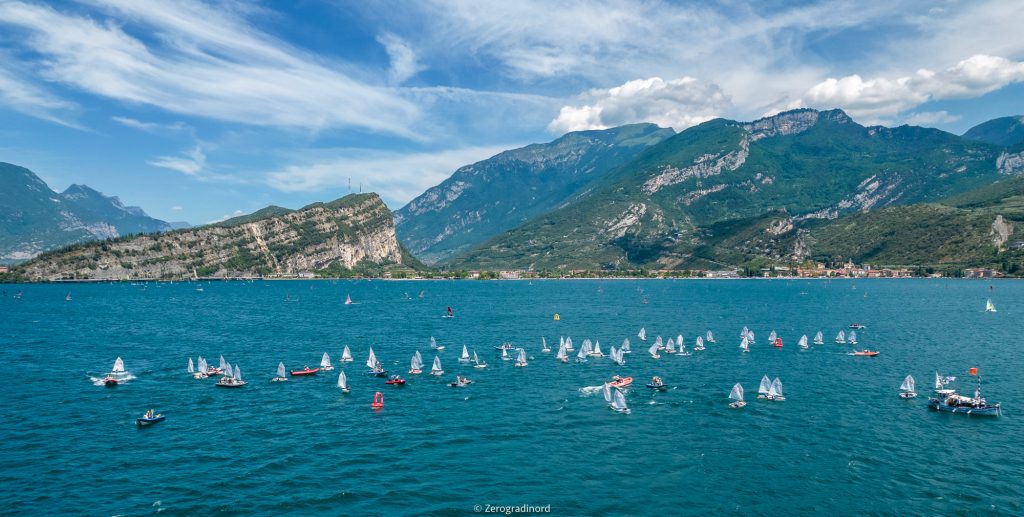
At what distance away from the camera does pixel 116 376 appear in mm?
90500

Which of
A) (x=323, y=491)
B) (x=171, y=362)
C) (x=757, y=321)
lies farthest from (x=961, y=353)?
(x=171, y=362)

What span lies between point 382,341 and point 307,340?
16708mm

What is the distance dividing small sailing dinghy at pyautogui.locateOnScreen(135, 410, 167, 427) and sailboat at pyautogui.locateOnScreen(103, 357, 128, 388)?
23369 millimetres

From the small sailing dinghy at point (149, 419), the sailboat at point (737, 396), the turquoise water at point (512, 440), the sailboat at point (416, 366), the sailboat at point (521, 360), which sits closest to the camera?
the turquoise water at point (512, 440)

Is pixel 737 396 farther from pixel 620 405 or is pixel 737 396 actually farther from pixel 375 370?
pixel 375 370

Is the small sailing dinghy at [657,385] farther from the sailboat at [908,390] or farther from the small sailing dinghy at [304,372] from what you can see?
the small sailing dinghy at [304,372]

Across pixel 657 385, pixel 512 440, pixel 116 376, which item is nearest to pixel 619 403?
pixel 657 385

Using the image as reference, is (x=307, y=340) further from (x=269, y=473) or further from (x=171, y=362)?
(x=269, y=473)

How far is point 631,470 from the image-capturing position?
52344mm

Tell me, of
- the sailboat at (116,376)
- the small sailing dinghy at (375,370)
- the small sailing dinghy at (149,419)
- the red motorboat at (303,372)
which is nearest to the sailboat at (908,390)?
the small sailing dinghy at (375,370)

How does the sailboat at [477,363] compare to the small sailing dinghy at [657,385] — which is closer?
the small sailing dinghy at [657,385]

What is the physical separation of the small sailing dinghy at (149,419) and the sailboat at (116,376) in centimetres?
2337

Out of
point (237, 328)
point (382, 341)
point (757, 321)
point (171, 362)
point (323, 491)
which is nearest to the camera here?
point (323, 491)

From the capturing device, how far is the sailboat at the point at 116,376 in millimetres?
85062
